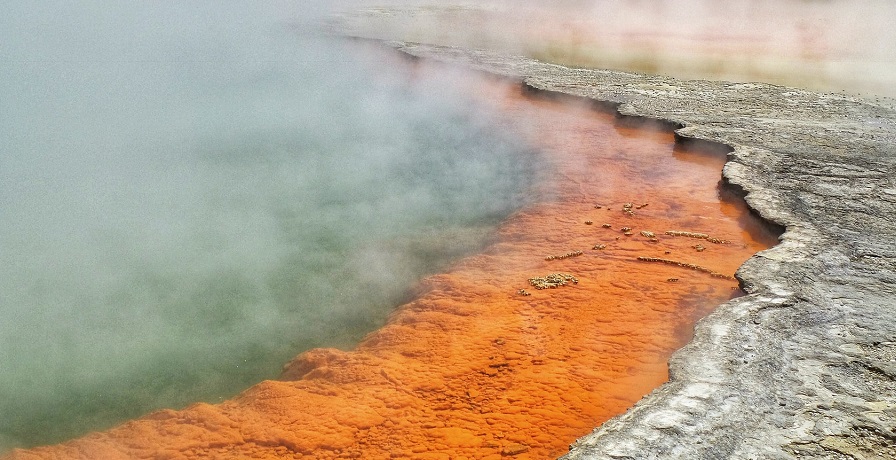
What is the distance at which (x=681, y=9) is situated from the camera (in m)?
18.8

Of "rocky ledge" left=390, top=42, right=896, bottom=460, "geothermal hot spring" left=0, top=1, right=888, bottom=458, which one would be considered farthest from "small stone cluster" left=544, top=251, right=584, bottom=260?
"rocky ledge" left=390, top=42, right=896, bottom=460

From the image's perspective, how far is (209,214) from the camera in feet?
19.0

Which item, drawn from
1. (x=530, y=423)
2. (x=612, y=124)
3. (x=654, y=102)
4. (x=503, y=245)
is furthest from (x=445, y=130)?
(x=530, y=423)

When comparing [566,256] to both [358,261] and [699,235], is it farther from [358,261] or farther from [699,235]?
[358,261]

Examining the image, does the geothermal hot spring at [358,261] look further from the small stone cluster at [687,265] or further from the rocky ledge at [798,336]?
the rocky ledge at [798,336]

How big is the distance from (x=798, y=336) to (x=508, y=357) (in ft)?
4.66

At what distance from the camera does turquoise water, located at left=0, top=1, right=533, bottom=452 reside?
388cm

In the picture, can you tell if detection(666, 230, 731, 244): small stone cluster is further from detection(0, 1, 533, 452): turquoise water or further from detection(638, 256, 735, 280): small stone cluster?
detection(0, 1, 533, 452): turquoise water

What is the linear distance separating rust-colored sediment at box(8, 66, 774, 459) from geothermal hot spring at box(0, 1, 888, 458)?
0.02m

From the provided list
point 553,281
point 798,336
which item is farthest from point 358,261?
point 798,336

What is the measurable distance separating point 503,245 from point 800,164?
2702mm

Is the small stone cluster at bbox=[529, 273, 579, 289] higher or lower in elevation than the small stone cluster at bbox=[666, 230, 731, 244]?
lower

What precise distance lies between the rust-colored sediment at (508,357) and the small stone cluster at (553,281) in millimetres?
45

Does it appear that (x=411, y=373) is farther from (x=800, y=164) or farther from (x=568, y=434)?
(x=800, y=164)
